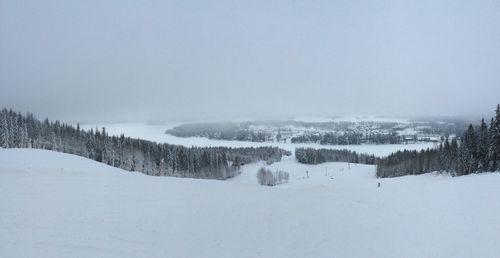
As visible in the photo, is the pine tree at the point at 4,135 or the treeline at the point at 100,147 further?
the treeline at the point at 100,147

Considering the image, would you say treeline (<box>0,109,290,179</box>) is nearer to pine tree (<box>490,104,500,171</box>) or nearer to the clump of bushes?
the clump of bushes

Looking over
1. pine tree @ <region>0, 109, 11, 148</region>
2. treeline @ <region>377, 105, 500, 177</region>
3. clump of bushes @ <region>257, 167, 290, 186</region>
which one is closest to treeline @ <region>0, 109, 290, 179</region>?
pine tree @ <region>0, 109, 11, 148</region>

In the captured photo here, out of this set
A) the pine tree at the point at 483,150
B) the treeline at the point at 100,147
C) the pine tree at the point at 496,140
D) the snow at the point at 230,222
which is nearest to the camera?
the snow at the point at 230,222

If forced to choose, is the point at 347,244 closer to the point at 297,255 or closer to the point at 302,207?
the point at 297,255

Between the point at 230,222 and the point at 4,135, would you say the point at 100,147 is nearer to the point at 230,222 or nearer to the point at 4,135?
the point at 4,135

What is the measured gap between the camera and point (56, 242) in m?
16.6

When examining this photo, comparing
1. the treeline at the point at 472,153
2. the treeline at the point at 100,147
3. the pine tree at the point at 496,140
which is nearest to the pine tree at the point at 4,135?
the treeline at the point at 100,147

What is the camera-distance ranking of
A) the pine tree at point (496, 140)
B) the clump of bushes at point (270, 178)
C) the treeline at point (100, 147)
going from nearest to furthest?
the pine tree at point (496, 140)
the treeline at point (100, 147)
the clump of bushes at point (270, 178)

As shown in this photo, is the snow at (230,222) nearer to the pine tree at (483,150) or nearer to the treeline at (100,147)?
the pine tree at (483,150)

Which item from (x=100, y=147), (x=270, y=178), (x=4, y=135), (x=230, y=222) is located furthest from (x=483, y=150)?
(x=4, y=135)

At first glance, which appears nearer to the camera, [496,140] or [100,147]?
[496,140]

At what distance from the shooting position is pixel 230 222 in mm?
23156

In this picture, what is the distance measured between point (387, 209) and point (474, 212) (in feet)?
21.1

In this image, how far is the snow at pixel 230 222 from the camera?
1752 centimetres
